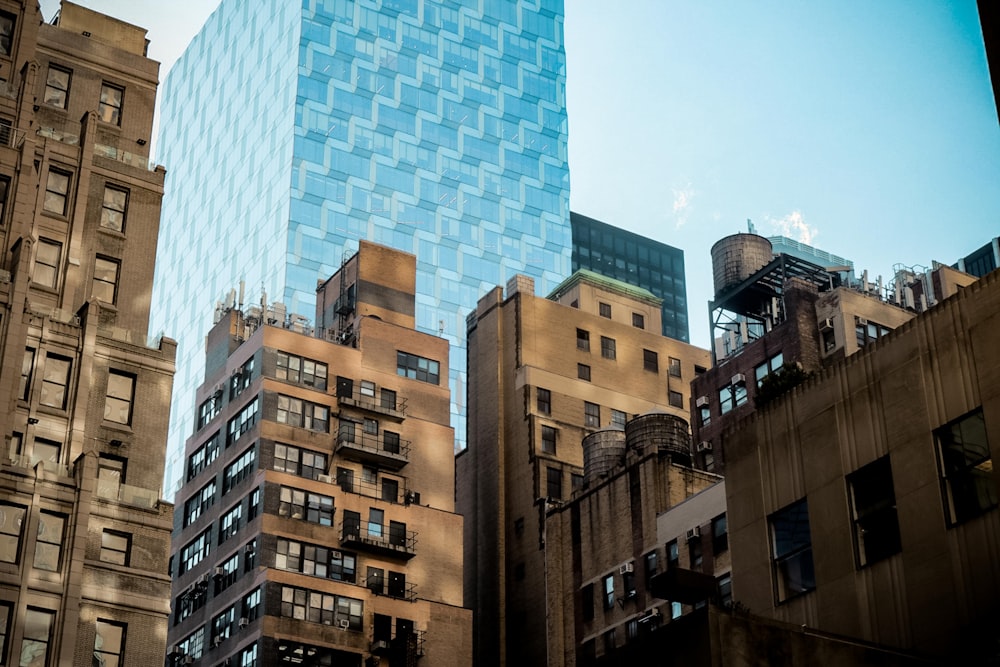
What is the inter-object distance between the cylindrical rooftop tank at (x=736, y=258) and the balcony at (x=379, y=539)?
29.8 meters

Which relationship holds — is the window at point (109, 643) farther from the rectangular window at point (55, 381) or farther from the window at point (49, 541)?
the rectangular window at point (55, 381)

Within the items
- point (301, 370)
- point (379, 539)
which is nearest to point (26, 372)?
point (379, 539)

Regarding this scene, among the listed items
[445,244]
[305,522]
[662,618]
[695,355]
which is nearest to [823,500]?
[662,618]

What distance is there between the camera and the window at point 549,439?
392 feet

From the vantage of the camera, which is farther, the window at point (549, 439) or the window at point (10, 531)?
the window at point (549, 439)

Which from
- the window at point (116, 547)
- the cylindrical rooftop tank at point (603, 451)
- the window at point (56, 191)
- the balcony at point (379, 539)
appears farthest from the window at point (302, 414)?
the window at point (116, 547)

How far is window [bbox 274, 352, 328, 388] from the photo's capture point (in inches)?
4306

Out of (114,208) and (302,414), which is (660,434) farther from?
(114,208)

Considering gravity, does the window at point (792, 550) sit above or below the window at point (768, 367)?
below

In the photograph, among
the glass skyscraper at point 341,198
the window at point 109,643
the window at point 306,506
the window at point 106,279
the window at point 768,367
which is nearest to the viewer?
the window at point 109,643

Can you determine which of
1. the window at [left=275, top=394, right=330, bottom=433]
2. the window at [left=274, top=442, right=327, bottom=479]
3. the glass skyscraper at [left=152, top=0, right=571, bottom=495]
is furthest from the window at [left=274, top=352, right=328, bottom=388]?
the glass skyscraper at [left=152, top=0, right=571, bottom=495]

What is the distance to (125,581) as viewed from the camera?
6294cm

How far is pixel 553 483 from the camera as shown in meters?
117

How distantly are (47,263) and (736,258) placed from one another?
205 ft
